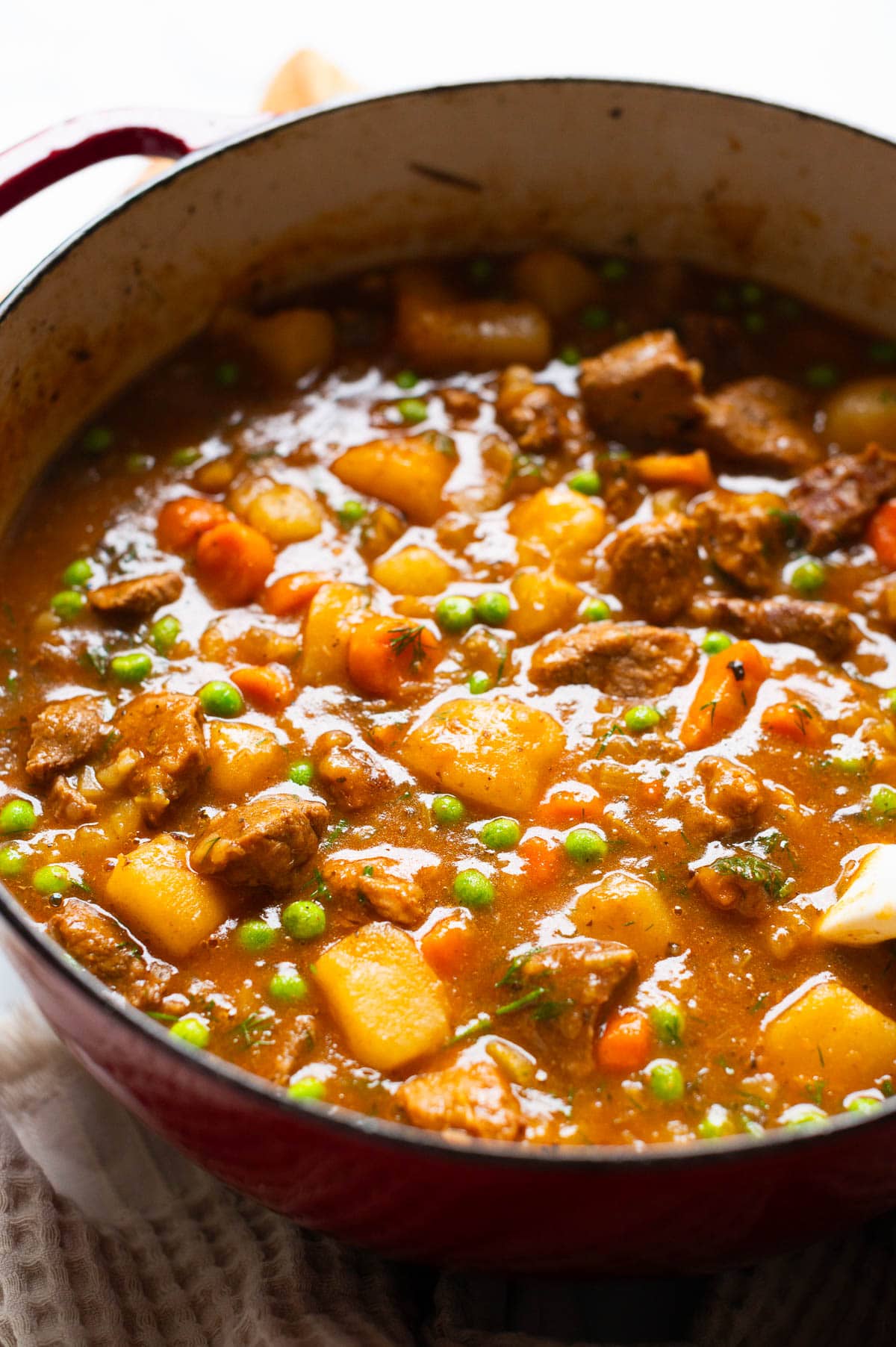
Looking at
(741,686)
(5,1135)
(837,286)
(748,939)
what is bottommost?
(5,1135)

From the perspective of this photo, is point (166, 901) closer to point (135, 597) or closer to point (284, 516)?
point (135, 597)

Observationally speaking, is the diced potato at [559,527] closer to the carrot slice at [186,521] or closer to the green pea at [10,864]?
the carrot slice at [186,521]

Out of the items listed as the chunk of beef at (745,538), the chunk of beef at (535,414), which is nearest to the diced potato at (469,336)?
the chunk of beef at (535,414)

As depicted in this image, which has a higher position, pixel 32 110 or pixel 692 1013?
pixel 32 110

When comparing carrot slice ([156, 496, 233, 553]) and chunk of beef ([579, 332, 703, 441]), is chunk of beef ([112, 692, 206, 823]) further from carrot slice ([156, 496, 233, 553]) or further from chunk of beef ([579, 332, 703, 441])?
chunk of beef ([579, 332, 703, 441])

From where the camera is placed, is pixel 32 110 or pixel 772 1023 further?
pixel 32 110

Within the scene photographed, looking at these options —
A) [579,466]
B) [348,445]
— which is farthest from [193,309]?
[579,466]

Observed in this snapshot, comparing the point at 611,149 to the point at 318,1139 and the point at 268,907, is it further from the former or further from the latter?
the point at 318,1139
